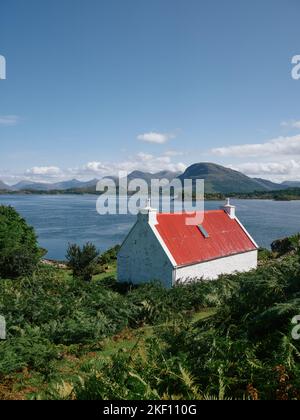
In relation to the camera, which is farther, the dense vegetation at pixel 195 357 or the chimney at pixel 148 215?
the chimney at pixel 148 215

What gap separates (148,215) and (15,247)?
13.7 meters

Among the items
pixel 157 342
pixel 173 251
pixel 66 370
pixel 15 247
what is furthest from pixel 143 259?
pixel 157 342

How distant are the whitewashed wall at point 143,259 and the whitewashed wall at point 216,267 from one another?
905mm

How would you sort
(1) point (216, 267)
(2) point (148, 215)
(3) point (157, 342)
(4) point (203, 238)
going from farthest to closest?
(4) point (203, 238) < (1) point (216, 267) < (2) point (148, 215) < (3) point (157, 342)

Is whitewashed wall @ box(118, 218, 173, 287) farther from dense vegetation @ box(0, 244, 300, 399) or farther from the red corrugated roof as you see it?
dense vegetation @ box(0, 244, 300, 399)

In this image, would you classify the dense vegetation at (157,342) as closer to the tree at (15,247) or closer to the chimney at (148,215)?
the chimney at (148,215)

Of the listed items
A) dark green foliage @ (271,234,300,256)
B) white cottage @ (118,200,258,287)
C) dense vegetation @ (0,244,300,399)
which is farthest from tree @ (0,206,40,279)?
dark green foliage @ (271,234,300,256)

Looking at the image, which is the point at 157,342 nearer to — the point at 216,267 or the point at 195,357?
the point at 195,357

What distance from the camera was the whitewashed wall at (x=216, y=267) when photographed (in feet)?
74.2

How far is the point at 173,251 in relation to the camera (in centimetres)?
2273

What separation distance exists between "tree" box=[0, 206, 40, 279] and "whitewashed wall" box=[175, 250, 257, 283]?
1168 cm

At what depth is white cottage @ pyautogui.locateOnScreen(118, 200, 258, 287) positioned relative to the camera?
73.7 feet

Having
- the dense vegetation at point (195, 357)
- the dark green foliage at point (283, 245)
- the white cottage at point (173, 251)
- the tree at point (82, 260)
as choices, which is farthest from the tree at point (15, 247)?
the dark green foliage at point (283, 245)

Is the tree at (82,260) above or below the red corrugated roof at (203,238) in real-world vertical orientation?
below
